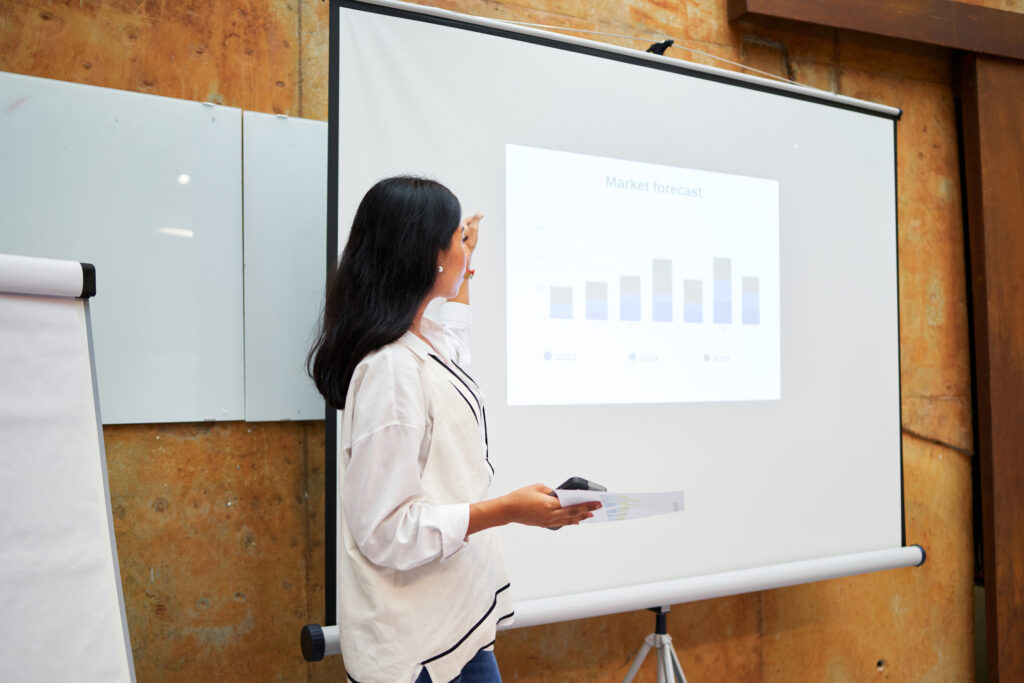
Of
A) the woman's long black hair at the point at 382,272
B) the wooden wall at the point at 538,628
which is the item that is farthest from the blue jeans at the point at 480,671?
the wooden wall at the point at 538,628

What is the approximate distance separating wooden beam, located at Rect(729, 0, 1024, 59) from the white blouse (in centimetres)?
213

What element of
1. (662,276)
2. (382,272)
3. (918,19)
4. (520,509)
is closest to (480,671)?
(520,509)

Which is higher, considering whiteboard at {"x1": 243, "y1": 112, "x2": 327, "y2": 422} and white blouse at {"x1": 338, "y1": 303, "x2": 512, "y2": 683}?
whiteboard at {"x1": 243, "y1": 112, "x2": 327, "y2": 422}

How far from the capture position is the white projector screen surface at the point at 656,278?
194 centimetres

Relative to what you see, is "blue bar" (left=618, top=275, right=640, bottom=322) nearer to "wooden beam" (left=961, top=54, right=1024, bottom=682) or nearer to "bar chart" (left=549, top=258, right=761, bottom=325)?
"bar chart" (left=549, top=258, right=761, bottom=325)

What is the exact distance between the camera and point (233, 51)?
201cm

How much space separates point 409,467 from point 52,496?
57 cm

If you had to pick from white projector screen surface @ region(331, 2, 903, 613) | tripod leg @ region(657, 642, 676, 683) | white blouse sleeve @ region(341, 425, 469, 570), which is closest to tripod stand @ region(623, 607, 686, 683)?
tripod leg @ region(657, 642, 676, 683)

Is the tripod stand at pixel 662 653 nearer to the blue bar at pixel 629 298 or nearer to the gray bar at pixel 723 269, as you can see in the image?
the blue bar at pixel 629 298

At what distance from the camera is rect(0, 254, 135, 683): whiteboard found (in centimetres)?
105

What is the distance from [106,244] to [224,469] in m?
0.64

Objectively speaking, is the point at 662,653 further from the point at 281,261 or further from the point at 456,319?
the point at 281,261

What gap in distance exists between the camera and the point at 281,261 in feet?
6.50

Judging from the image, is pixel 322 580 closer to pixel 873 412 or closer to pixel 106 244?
pixel 106 244
